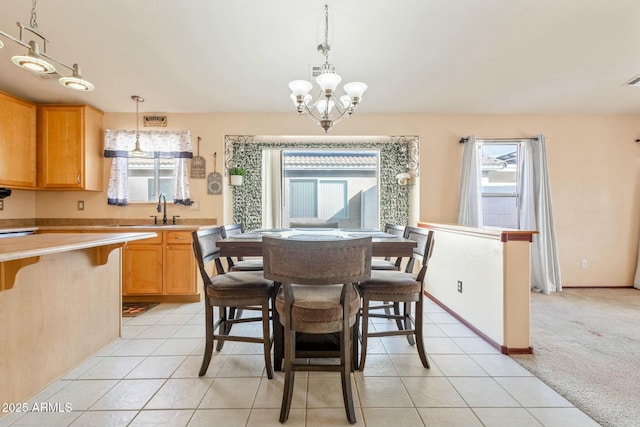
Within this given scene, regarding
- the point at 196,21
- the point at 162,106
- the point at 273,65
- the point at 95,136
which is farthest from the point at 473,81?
the point at 95,136

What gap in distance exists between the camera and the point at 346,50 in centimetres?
247

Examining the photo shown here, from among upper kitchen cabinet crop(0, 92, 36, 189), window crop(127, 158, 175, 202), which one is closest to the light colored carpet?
window crop(127, 158, 175, 202)

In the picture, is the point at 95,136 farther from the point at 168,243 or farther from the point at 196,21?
the point at 196,21

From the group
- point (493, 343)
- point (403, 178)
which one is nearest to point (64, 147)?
Answer: point (403, 178)

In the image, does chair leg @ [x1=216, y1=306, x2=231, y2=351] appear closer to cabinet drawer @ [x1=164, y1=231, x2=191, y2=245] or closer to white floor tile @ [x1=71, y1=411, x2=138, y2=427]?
white floor tile @ [x1=71, y1=411, x2=138, y2=427]

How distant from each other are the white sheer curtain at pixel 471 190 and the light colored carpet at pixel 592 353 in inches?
47.4

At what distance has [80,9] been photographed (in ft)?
6.52

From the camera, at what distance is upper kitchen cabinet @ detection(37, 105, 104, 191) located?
11.5 ft

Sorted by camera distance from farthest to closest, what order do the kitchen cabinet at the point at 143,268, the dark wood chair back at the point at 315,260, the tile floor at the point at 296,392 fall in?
the kitchen cabinet at the point at 143,268
the tile floor at the point at 296,392
the dark wood chair back at the point at 315,260

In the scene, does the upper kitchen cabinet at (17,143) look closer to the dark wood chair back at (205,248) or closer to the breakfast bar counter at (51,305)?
the breakfast bar counter at (51,305)

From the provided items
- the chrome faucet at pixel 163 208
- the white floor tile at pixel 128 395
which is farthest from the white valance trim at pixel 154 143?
the white floor tile at pixel 128 395

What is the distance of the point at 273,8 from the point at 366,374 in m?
2.57

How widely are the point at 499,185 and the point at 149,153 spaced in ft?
16.7

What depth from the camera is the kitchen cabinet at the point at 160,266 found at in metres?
3.43
